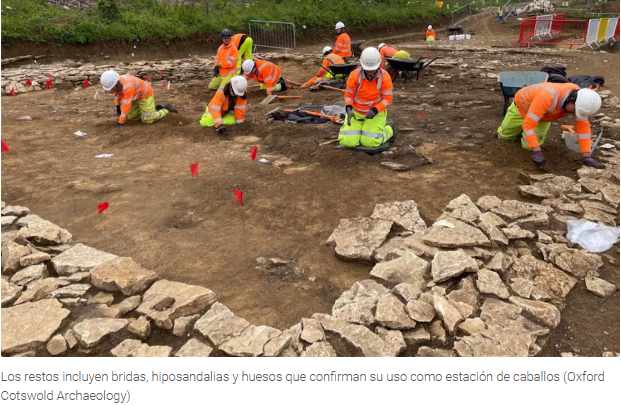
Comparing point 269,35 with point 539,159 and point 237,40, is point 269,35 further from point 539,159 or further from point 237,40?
point 539,159

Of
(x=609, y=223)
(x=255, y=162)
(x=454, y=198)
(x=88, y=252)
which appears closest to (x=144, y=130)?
(x=255, y=162)

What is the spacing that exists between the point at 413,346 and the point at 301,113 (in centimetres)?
522

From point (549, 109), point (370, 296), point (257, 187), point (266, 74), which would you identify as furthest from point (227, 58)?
point (370, 296)

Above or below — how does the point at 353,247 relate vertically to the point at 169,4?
below

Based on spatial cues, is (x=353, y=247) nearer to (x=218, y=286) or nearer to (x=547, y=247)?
(x=218, y=286)

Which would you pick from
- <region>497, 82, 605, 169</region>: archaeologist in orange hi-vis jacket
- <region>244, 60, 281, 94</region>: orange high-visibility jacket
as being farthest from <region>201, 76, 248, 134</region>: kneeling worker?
<region>497, 82, 605, 169</region>: archaeologist in orange hi-vis jacket

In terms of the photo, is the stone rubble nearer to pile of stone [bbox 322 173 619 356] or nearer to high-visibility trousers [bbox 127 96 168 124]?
pile of stone [bbox 322 173 619 356]

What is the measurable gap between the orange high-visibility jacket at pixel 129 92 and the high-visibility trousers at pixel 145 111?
10 cm

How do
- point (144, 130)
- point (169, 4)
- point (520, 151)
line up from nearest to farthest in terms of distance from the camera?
point (520, 151) → point (144, 130) → point (169, 4)

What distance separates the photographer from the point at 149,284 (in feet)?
9.83

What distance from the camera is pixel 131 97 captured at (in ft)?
22.3

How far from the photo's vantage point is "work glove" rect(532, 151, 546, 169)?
15.1 feet

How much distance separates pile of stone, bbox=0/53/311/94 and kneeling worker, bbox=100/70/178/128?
4050mm

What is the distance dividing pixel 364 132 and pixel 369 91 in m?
0.53
